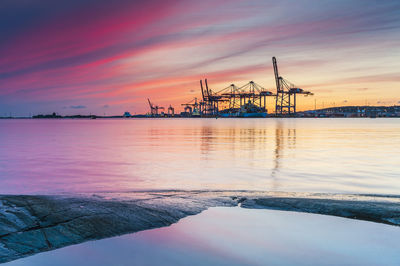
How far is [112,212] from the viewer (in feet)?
14.7

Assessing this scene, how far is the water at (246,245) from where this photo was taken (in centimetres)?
331

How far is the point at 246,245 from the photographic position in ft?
12.3

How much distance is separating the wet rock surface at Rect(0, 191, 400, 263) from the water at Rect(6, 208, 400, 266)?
18 cm

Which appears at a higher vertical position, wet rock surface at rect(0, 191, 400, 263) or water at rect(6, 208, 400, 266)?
wet rock surface at rect(0, 191, 400, 263)

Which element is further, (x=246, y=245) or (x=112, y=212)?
(x=112, y=212)

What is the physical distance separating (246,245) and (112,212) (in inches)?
73.6

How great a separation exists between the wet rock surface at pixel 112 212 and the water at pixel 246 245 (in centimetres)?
18

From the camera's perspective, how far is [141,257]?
11.1 feet

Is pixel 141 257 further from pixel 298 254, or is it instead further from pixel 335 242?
pixel 335 242

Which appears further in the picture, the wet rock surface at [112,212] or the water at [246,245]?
the wet rock surface at [112,212]

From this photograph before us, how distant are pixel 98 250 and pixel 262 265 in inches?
67.3

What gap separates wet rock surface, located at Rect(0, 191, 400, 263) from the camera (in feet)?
11.8

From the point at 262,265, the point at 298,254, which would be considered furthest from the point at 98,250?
the point at 298,254

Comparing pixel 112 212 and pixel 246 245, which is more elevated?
pixel 112 212
